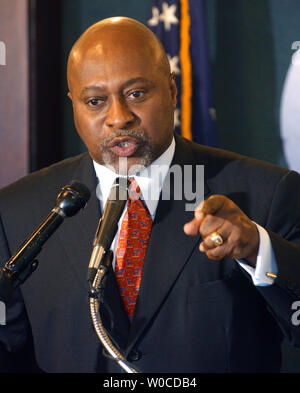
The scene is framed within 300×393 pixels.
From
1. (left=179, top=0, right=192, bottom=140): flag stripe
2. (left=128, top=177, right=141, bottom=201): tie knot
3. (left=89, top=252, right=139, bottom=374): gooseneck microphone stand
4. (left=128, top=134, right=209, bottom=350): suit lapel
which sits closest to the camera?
(left=89, top=252, right=139, bottom=374): gooseneck microphone stand

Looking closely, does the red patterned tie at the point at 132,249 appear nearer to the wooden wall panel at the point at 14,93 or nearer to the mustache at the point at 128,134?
the mustache at the point at 128,134

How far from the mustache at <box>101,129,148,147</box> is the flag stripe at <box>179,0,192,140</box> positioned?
3.46 ft

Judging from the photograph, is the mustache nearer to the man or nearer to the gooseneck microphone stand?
the man

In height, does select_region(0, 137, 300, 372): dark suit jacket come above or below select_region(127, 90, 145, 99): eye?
below

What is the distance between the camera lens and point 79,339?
1468 mm

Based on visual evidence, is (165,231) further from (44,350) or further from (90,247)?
(44,350)

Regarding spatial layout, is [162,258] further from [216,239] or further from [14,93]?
[14,93]

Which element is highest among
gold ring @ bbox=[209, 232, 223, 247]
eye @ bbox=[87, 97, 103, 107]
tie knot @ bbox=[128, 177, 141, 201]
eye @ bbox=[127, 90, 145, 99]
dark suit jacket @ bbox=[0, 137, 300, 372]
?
eye @ bbox=[127, 90, 145, 99]

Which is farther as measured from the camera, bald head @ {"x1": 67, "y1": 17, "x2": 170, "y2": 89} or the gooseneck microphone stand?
bald head @ {"x1": 67, "y1": 17, "x2": 170, "y2": 89}

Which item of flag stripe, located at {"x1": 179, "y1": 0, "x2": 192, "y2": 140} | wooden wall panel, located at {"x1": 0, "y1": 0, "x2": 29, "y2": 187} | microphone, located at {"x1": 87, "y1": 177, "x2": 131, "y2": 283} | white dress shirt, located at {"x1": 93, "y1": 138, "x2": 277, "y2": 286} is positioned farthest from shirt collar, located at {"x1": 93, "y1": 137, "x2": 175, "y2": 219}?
wooden wall panel, located at {"x1": 0, "y1": 0, "x2": 29, "y2": 187}

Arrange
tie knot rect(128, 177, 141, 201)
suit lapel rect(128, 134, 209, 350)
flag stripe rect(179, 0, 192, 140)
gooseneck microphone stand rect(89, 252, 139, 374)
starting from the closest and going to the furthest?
gooseneck microphone stand rect(89, 252, 139, 374)
suit lapel rect(128, 134, 209, 350)
tie knot rect(128, 177, 141, 201)
flag stripe rect(179, 0, 192, 140)

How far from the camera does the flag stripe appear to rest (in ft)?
8.13

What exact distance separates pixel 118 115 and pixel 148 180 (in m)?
0.23

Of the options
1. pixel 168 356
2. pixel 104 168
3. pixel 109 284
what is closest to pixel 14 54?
pixel 104 168
